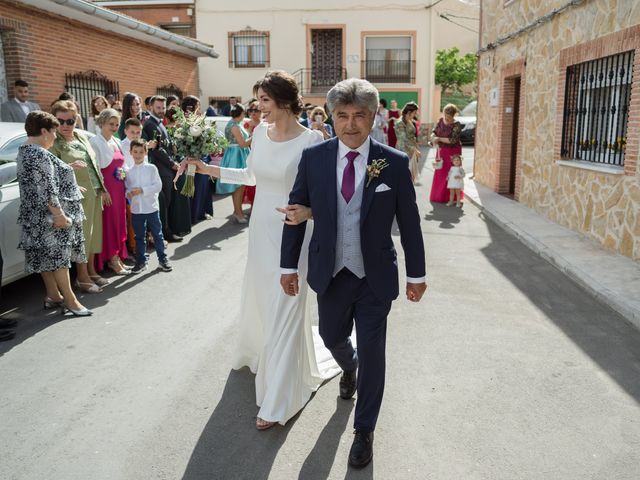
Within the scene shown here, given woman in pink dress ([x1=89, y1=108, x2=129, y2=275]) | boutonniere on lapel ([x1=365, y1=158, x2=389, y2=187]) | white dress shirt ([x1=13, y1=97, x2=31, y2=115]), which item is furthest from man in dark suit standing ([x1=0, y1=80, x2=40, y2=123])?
boutonniere on lapel ([x1=365, y1=158, x2=389, y2=187])

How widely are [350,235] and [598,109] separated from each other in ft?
25.3

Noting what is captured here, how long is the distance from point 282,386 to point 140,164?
4.76 meters

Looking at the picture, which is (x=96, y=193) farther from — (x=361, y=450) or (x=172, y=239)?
(x=361, y=450)

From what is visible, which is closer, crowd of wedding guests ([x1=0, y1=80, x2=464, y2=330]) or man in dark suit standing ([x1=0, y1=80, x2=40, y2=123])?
crowd of wedding guests ([x1=0, y1=80, x2=464, y2=330])

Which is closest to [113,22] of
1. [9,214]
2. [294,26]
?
[9,214]

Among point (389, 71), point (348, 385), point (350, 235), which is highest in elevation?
point (389, 71)

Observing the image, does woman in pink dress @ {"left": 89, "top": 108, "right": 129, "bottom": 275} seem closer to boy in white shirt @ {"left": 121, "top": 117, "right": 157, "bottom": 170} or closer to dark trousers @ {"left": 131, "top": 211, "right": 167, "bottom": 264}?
boy in white shirt @ {"left": 121, "top": 117, "right": 157, "bottom": 170}

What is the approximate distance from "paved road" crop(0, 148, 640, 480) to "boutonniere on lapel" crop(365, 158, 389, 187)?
163cm

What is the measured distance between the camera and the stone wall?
8.15 m

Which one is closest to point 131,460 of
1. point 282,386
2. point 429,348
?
point 282,386

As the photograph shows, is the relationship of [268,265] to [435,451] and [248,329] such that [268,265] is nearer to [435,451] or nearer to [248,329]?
[248,329]

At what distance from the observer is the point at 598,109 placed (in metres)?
9.66

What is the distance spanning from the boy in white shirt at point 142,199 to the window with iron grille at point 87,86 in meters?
7.01

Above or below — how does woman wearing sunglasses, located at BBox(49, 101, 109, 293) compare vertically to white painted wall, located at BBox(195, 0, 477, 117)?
below
